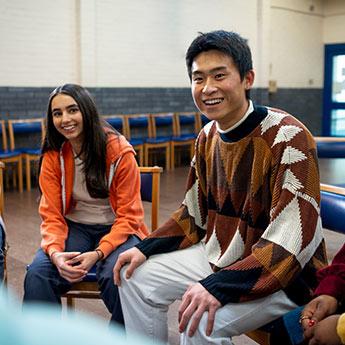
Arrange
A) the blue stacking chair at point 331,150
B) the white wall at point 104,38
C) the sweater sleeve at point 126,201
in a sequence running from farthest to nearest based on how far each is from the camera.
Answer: the white wall at point 104,38
the blue stacking chair at point 331,150
the sweater sleeve at point 126,201

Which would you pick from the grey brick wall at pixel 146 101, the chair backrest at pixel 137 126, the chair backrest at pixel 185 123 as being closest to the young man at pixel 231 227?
the grey brick wall at pixel 146 101

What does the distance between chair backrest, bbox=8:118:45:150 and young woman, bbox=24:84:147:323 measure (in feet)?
13.6

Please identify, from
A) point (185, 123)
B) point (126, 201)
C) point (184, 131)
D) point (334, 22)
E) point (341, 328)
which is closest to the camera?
point (341, 328)

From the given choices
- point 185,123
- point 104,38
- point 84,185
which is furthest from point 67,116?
point 185,123

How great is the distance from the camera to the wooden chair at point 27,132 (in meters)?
6.26

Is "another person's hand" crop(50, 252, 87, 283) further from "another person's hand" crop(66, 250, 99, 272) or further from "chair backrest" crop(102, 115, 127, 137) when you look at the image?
"chair backrest" crop(102, 115, 127, 137)

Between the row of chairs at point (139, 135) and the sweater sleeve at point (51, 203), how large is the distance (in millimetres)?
3936

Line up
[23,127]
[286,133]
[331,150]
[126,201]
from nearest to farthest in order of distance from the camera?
[286,133], [126,201], [331,150], [23,127]

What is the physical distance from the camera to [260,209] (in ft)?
5.31

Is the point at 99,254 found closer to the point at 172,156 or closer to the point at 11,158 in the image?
the point at 11,158

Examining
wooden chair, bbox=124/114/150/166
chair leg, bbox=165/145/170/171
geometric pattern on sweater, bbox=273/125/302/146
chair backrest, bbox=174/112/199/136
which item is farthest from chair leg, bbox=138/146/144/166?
geometric pattern on sweater, bbox=273/125/302/146

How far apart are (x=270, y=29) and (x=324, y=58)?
1.83 metres

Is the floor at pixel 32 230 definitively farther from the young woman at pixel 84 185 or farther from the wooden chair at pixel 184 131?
the wooden chair at pixel 184 131

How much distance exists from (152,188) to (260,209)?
89 centimetres
